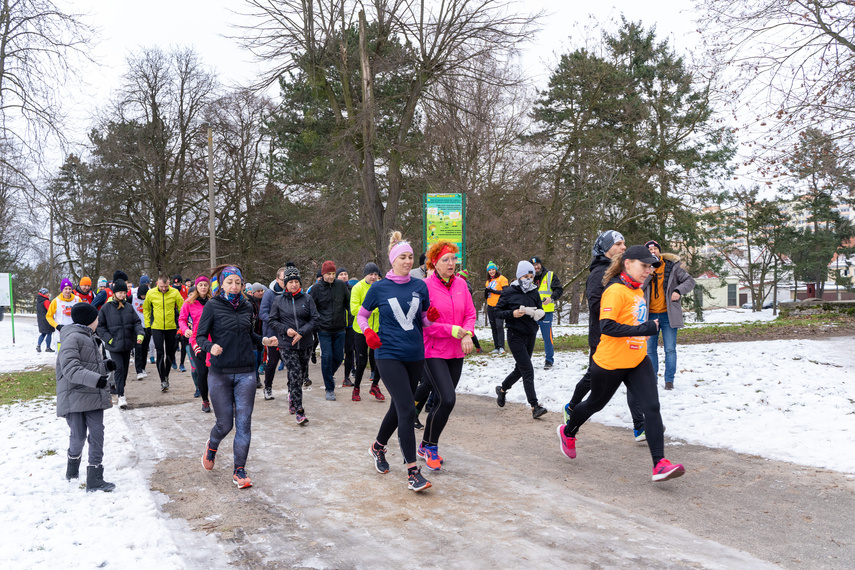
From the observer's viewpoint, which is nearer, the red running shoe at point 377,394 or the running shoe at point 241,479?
the running shoe at point 241,479

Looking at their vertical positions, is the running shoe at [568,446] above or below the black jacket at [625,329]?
below

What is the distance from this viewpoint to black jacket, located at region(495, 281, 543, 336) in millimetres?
7910

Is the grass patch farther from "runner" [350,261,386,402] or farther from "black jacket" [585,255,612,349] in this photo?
"black jacket" [585,255,612,349]

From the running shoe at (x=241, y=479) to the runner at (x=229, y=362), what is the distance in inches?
1.3

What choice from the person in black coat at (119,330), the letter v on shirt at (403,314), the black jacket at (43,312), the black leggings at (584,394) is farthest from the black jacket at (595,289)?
the black jacket at (43,312)

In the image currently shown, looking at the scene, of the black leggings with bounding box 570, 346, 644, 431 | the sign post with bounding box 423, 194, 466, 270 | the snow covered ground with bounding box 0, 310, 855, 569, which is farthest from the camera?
the sign post with bounding box 423, 194, 466, 270

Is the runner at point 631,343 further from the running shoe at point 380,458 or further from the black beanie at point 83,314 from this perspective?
the black beanie at point 83,314

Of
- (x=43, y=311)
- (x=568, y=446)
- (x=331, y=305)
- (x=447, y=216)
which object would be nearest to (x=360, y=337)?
(x=331, y=305)

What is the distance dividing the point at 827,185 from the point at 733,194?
47.7 feet

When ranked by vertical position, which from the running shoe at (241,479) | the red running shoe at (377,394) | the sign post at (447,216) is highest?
the sign post at (447,216)

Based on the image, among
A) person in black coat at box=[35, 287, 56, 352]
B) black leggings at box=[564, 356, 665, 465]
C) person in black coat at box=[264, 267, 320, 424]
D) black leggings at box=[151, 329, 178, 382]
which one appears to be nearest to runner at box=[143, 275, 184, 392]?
black leggings at box=[151, 329, 178, 382]

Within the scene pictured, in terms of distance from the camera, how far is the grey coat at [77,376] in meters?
5.39

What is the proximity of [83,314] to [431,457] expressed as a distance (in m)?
3.42

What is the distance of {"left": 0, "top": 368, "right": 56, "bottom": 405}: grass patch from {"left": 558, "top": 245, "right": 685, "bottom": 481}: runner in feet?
31.9
